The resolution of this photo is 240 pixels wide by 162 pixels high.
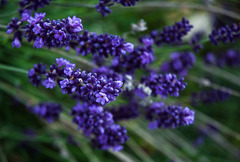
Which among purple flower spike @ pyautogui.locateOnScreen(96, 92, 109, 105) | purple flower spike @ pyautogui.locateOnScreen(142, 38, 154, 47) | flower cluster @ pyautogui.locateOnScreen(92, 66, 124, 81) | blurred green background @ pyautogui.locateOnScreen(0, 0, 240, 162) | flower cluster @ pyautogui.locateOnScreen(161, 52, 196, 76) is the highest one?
purple flower spike @ pyautogui.locateOnScreen(96, 92, 109, 105)

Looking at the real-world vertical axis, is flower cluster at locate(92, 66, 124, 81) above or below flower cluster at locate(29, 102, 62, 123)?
above

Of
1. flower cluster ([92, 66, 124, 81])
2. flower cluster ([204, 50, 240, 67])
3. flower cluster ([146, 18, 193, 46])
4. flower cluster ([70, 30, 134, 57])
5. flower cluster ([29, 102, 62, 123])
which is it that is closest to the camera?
flower cluster ([70, 30, 134, 57])

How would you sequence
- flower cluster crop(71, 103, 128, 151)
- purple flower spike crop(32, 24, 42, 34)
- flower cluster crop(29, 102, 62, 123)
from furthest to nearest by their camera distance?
1. flower cluster crop(29, 102, 62, 123)
2. flower cluster crop(71, 103, 128, 151)
3. purple flower spike crop(32, 24, 42, 34)

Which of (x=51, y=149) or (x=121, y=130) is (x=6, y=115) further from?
(x=121, y=130)

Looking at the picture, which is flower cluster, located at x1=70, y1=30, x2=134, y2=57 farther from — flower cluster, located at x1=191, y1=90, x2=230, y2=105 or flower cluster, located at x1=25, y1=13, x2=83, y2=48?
flower cluster, located at x1=191, y1=90, x2=230, y2=105

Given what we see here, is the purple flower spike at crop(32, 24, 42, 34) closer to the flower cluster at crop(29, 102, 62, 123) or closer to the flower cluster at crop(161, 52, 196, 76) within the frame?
the flower cluster at crop(29, 102, 62, 123)

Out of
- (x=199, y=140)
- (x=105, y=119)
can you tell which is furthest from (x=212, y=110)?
(x=105, y=119)

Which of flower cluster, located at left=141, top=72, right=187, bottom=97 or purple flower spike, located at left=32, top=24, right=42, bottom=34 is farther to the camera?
flower cluster, located at left=141, top=72, right=187, bottom=97

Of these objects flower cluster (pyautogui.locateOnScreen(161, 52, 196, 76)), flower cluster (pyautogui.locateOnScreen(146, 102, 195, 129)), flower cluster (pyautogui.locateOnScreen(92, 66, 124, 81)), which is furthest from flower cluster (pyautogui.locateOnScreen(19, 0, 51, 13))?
flower cluster (pyautogui.locateOnScreen(161, 52, 196, 76))
